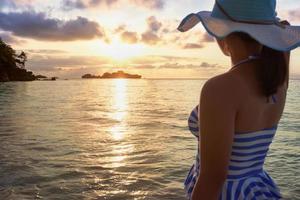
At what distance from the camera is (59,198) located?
723cm

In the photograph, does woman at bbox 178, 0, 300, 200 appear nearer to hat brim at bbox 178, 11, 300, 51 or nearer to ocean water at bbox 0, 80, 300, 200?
hat brim at bbox 178, 11, 300, 51

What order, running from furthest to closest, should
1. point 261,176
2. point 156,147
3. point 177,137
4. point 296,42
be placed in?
point 177,137 < point 156,147 < point 261,176 < point 296,42

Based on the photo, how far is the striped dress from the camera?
221 cm

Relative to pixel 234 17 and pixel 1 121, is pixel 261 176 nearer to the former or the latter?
pixel 234 17

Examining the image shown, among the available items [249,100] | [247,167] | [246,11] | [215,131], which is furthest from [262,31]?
[247,167]

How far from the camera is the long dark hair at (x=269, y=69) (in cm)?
209

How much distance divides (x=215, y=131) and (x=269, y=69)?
0.40 m

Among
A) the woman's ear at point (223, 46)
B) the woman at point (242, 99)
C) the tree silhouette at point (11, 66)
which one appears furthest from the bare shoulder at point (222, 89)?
the tree silhouette at point (11, 66)

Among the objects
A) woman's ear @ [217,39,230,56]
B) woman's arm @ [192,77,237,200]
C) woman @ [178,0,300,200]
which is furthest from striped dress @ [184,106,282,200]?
woman's ear @ [217,39,230,56]

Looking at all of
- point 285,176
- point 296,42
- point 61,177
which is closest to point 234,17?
point 296,42

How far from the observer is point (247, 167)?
2.28 meters

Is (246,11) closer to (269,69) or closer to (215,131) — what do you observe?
(269,69)

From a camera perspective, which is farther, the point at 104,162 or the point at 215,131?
the point at 104,162

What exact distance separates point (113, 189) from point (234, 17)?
601 centimetres
